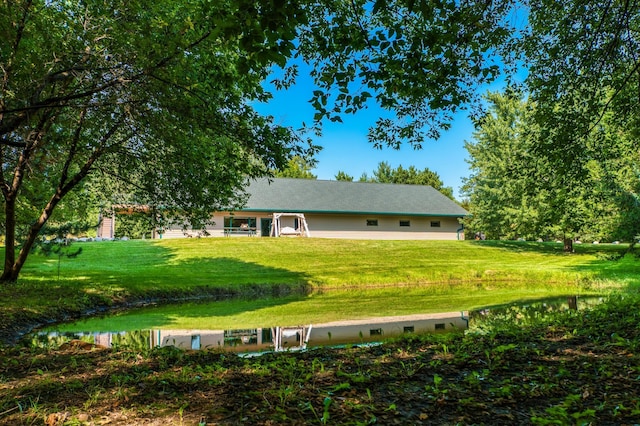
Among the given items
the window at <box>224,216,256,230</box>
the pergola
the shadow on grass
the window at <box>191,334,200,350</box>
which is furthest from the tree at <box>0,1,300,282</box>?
the window at <box>224,216,256,230</box>

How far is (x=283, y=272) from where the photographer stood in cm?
2067

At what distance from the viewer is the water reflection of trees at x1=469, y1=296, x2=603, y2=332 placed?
30.7ft

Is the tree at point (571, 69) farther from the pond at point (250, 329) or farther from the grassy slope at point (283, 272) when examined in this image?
the grassy slope at point (283, 272)

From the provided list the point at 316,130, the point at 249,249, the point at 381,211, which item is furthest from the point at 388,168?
the point at 316,130

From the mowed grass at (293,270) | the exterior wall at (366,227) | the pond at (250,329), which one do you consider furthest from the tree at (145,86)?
the exterior wall at (366,227)

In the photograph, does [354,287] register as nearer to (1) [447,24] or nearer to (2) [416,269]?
(2) [416,269]

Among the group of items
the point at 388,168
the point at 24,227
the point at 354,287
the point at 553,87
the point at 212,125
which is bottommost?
the point at 354,287

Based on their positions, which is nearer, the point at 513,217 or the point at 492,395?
the point at 492,395

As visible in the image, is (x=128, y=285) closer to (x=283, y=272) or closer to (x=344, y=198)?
(x=283, y=272)

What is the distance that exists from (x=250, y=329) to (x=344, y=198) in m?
27.3

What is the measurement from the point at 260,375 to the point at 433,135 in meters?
5.54

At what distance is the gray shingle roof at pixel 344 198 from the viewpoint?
33812 mm

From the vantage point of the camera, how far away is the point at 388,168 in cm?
7562

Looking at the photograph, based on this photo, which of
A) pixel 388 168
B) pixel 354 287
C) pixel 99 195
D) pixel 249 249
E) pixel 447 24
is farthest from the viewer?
pixel 388 168
